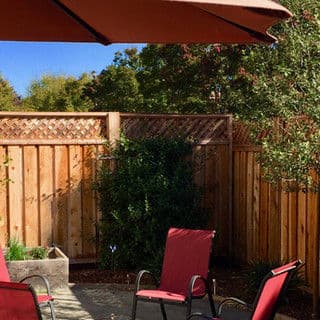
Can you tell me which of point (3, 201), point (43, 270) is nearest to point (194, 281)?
point (43, 270)

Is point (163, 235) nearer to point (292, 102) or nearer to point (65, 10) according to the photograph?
point (292, 102)

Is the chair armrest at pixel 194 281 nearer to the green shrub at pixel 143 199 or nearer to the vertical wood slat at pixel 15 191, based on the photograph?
the green shrub at pixel 143 199

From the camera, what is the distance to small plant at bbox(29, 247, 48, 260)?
703cm

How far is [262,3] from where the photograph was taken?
8.21ft

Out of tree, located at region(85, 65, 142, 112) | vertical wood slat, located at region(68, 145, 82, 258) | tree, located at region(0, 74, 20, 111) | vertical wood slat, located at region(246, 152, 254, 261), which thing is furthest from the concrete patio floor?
tree, located at region(0, 74, 20, 111)

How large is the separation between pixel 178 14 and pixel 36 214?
15.9 feet

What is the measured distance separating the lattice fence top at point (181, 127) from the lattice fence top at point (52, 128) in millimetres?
418

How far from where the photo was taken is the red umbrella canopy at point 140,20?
268cm

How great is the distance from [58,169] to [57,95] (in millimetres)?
11196

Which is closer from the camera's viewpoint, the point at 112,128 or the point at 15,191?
the point at 15,191

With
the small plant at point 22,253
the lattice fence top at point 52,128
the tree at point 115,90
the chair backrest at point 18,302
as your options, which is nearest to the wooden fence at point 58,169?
the lattice fence top at point 52,128

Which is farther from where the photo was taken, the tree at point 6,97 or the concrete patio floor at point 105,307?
the tree at point 6,97

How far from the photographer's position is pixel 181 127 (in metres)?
8.28

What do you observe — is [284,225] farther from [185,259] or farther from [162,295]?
[162,295]
